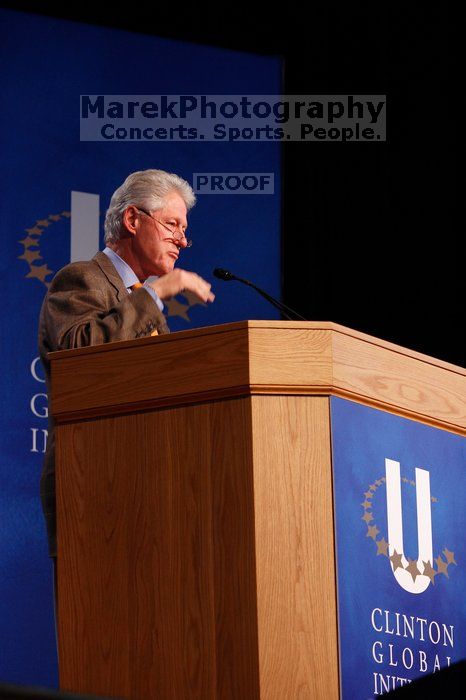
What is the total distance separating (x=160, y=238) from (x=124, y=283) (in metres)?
0.19

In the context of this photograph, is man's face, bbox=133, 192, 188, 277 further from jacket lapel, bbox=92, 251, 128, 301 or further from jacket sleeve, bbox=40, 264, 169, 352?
jacket sleeve, bbox=40, 264, 169, 352

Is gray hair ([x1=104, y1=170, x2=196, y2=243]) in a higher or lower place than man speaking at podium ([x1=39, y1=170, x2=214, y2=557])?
higher

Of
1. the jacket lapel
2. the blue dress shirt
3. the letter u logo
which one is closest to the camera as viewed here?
the letter u logo

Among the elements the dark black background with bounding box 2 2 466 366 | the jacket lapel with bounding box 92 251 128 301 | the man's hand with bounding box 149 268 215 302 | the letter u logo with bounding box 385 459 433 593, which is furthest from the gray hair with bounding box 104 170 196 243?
the dark black background with bounding box 2 2 466 366

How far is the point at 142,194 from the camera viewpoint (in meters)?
2.98

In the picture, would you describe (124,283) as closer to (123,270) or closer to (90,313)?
(123,270)

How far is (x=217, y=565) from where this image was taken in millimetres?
2043

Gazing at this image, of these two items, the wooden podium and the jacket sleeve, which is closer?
the wooden podium

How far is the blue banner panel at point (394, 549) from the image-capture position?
6.78 ft

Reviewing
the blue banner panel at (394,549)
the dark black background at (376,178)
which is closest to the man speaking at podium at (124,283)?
the blue banner panel at (394,549)

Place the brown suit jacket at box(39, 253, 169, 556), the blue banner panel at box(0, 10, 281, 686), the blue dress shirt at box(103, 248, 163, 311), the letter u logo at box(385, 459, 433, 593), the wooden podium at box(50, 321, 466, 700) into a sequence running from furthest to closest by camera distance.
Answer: the blue banner panel at box(0, 10, 281, 686), the blue dress shirt at box(103, 248, 163, 311), the brown suit jacket at box(39, 253, 169, 556), the letter u logo at box(385, 459, 433, 593), the wooden podium at box(50, 321, 466, 700)

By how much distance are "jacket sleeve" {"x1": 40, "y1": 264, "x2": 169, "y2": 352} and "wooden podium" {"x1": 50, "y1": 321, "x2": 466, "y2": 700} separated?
211 mm

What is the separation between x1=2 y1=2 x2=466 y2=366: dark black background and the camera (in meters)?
4.50

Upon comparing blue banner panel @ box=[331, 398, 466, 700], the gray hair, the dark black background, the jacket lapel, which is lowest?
blue banner panel @ box=[331, 398, 466, 700]
